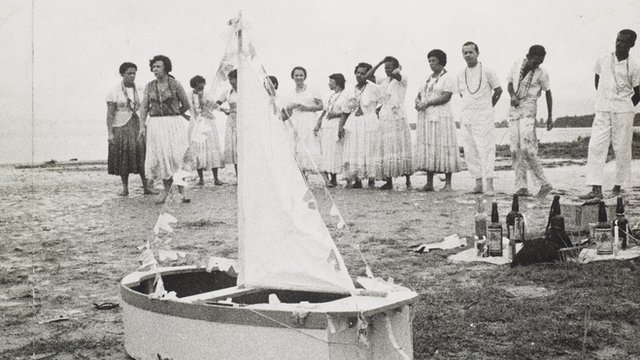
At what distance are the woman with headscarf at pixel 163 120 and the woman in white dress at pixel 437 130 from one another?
3.01 meters

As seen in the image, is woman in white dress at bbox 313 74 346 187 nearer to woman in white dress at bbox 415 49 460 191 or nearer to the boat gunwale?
woman in white dress at bbox 415 49 460 191

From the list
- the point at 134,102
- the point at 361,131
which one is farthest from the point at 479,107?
the point at 134,102

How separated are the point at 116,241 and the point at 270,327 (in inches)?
160

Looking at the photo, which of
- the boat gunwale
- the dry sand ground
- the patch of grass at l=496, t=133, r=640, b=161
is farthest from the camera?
the patch of grass at l=496, t=133, r=640, b=161

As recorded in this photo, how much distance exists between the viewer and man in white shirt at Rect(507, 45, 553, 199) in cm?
836

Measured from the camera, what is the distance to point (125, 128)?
31.9 feet

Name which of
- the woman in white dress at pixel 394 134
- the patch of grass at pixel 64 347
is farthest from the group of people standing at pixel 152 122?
the patch of grass at pixel 64 347

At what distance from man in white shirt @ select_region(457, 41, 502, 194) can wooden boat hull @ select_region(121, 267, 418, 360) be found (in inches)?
244

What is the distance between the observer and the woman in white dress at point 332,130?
35.6 feet

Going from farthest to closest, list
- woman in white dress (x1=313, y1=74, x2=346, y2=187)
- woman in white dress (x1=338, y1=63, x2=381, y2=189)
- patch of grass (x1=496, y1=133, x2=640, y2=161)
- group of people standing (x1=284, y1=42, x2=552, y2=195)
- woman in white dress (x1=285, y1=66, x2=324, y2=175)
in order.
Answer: patch of grass (x1=496, y1=133, x2=640, y2=161) < woman in white dress (x1=285, y1=66, x2=324, y2=175) < woman in white dress (x1=313, y1=74, x2=346, y2=187) < woman in white dress (x1=338, y1=63, x2=381, y2=189) < group of people standing (x1=284, y1=42, x2=552, y2=195)

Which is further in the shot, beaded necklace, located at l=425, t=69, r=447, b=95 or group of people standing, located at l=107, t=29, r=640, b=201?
beaded necklace, located at l=425, t=69, r=447, b=95

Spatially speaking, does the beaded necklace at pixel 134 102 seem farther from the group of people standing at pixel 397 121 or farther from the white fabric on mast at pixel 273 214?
the white fabric on mast at pixel 273 214

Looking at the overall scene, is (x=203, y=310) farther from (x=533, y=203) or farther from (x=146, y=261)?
(x=533, y=203)

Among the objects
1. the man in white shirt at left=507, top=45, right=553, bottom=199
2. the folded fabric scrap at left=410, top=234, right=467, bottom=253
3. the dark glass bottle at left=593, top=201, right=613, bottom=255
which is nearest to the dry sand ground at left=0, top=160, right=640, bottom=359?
the folded fabric scrap at left=410, top=234, right=467, bottom=253
